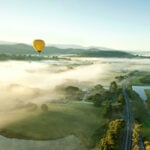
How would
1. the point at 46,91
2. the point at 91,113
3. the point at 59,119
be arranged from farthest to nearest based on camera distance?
the point at 46,91, the point at 91,113, the point at 59,119

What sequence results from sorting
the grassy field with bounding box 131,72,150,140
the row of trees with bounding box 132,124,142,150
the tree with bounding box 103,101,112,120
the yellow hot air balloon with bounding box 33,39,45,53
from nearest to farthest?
the row of trees with bounding box 132,124,142,150 → the grassy field with bounding box 131,72,150,140 → the tree with bounding box 103,101,112,120 → the yellow hot air balloon with bounding box 33,39,45,53

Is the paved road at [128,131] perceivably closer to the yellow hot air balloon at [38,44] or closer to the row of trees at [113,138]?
the row of trees at [113,138]

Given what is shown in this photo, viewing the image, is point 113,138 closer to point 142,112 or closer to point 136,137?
point 136,137

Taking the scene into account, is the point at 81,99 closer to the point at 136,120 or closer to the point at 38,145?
the point at 136,120

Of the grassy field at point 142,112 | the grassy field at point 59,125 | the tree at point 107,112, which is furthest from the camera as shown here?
the tree at point 107,112

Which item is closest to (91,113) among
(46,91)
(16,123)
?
(16,123)

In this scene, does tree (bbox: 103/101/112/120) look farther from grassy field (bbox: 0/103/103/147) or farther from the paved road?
the paved road

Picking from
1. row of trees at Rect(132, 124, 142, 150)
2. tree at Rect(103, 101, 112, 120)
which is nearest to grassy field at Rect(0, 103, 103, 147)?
tree at Rect(103, 101, 112, 120)

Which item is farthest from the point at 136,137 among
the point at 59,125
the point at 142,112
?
the point at 142,112

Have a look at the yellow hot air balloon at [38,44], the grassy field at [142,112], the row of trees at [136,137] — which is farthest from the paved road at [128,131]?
the yellow hot air balloon at [38,44]
